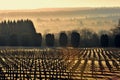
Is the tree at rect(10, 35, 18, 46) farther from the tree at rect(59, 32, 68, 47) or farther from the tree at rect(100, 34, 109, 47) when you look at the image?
the tree at rect(100, 34, 109, 47)

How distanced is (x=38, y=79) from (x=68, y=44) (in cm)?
11268

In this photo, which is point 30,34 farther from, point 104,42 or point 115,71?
point 115,71

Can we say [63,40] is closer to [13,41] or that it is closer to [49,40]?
[49,40]

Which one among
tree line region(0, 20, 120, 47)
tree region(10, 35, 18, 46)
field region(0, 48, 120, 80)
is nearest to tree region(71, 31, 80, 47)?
tree line region(0, 20, 120, 47)

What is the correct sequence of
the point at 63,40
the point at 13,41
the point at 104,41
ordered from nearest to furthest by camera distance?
the point at 104,41
the point at 63,40
the point at 13,41

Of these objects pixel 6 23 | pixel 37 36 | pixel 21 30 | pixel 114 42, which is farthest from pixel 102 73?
pixel 6 23

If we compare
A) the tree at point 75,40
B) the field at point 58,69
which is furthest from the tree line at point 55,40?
the field at point 58,69

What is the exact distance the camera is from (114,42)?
462 ft

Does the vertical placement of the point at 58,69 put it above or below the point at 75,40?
above

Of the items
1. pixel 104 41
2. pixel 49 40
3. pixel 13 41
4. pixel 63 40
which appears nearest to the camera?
pixel 104 41

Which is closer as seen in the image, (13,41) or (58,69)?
(58,69)

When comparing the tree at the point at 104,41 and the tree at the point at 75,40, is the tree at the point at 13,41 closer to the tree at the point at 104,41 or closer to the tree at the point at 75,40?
the tree at the point at 75,40

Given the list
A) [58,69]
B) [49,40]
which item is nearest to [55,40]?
[49,40]

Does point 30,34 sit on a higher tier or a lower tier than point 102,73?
lower
